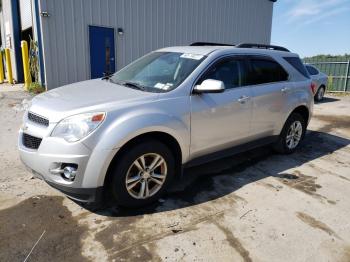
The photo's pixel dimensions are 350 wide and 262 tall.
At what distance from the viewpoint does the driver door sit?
359 centimetres

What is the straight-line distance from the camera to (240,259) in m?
2.59

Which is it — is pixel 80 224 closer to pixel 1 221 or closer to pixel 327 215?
pixel 1 221

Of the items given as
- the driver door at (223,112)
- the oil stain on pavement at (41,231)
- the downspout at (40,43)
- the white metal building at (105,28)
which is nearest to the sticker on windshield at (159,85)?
the driver door at (223,112)

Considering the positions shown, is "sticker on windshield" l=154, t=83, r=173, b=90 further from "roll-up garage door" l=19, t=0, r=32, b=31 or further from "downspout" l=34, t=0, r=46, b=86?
"roll-up garage door" l=19, t=0, r=32, b=31

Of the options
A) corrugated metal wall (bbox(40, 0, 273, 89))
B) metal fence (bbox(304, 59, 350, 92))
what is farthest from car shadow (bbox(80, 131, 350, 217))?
metal fence (bbox(304, 59, 350, 92))

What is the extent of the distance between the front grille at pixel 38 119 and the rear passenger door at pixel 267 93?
2.67 metres

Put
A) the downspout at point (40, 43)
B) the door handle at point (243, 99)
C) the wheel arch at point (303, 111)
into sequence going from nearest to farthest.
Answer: the door handle at point (243, 99) → the wheel arch at point (303, 111) → the downspout at point (40, 43)

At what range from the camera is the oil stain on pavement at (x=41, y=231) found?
102 inches

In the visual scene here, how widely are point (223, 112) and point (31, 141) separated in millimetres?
2198

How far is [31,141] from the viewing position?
3107 millimetres

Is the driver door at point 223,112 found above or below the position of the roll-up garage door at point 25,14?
below

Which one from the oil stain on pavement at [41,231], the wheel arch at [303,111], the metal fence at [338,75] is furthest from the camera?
the metal fence at [338,75]

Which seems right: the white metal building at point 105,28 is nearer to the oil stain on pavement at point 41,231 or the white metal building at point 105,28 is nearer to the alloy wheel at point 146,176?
the oil stain on pavement at point 41,231

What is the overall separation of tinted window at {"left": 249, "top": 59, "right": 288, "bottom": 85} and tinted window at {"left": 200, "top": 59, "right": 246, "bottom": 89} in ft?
0.71
